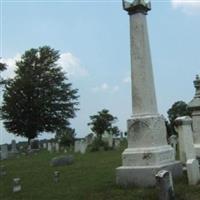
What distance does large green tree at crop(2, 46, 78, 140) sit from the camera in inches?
1818

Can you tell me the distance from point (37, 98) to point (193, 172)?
125 ft

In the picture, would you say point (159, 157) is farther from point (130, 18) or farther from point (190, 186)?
point (130, 18)

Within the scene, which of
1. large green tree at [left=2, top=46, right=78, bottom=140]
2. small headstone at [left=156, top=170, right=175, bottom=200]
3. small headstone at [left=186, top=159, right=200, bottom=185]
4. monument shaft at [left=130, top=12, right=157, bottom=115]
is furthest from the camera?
large green tree at [left=2, top=46, right=78, bottom=140]

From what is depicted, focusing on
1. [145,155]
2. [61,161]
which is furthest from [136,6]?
[61,161]

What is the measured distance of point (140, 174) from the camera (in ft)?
33.2

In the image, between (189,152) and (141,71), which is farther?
(141,71)

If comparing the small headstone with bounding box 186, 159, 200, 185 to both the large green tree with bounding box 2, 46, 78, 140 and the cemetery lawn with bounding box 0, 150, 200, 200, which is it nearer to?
the cemetery lawn with bounding box 0, 150, 200, 200

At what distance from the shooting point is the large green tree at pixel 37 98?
152 feet

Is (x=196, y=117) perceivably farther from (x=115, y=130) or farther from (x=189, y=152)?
(x=115, y=130)

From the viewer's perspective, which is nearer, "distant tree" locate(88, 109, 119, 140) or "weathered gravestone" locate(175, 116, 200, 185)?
"weathered gravestone" locate(175, 116, 200, 185)

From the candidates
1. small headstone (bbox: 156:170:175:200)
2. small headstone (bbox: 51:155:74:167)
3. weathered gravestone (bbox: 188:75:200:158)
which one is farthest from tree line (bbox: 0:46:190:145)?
small headstone (bbox: 156:170:175:200)

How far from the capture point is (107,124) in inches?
1923

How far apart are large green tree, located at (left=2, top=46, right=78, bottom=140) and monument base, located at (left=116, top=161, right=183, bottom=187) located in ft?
118

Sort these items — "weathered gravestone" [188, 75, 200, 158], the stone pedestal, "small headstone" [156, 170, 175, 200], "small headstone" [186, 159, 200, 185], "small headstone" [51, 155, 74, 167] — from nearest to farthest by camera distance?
"small headstone" [156, 170, 175, 200], "small headstone" [186, 159, 200, 185], the stone pedestal, "weathered gravestone" [188, 75, 200, 158], "small headstone" [51, 155, 74, 167]
